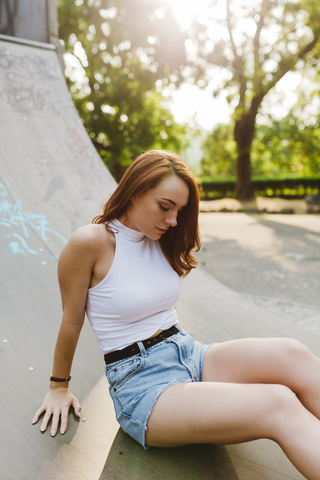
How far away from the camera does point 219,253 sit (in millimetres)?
7078

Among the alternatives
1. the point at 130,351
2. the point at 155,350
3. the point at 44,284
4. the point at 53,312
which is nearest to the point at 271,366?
the point at 155,350

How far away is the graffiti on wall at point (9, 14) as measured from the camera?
5266 mm

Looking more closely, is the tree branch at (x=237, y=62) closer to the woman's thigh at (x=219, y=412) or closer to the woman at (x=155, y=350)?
the woman at (x=155, y=350)

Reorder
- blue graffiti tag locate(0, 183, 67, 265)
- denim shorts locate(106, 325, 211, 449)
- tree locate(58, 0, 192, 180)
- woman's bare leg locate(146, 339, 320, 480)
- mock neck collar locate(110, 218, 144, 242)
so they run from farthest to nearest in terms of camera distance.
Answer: tree locate(58, 0, 192, 180) < blue graffiti tag locate(0, 183, 67, 265) < mock neck collar locate(110, 218, 144, 242) < denim shorts locate(106, 325, 211, 449) < woman's bare leg locate(146, 339, 320, 480)

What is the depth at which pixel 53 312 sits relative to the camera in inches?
100

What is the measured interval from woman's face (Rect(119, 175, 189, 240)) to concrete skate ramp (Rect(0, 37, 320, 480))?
3.37ft

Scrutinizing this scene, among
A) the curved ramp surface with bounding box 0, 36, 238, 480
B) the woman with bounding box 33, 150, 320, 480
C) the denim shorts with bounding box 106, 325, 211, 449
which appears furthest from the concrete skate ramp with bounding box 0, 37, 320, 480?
the denim shorts with bounding box 106, 325, 211, 449

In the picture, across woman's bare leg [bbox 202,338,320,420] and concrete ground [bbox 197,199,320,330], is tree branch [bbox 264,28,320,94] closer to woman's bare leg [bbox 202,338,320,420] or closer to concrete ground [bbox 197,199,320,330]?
concrete ground [bbox 197,199,320,330]

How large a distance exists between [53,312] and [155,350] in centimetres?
120

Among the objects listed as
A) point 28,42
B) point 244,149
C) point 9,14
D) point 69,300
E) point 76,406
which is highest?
point 9,14

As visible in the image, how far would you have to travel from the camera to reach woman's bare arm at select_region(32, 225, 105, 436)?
155 cm

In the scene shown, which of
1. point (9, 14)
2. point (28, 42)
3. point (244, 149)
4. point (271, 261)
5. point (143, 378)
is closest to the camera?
point (143, 378)

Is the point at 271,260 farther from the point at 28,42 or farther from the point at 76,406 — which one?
the point at 76,406

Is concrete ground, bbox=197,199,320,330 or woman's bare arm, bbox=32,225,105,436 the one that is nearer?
woman's bare arm, bbox=32,225,105,436
